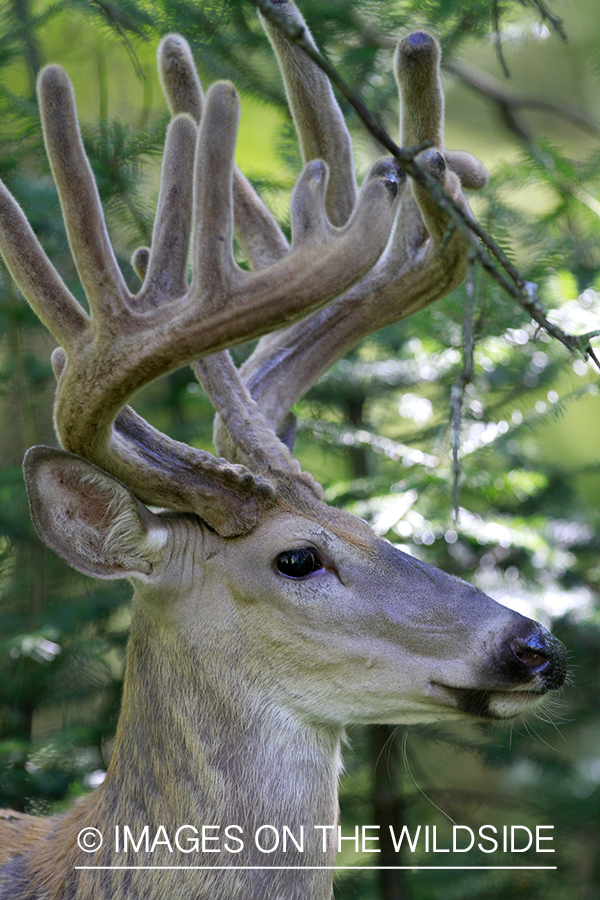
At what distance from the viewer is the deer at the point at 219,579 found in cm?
189

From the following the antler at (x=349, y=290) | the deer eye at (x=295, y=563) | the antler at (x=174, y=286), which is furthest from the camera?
the antler at (x=349, y=290)

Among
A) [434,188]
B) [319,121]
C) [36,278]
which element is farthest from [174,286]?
[434,188]

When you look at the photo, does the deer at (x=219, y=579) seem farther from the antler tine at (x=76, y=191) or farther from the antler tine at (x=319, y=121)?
the antler tine at (x=319, y=121)

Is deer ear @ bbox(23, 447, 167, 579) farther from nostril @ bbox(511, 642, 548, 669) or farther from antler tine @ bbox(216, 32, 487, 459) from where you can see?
nostril @ bbox(511, 642, 548, 669)

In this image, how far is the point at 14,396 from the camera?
3.88 meters

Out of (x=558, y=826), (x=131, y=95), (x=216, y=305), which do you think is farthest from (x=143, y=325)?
(x=131, y=95)

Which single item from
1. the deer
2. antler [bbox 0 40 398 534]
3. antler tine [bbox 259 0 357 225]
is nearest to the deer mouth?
the deer

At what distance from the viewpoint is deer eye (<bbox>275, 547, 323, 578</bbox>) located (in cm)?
207

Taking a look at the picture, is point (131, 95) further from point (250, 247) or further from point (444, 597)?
point (444, 597)

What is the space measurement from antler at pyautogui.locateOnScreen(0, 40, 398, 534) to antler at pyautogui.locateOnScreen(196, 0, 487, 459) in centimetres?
29

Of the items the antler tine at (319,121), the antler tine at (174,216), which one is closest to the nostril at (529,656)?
the antler tine at (174,216)

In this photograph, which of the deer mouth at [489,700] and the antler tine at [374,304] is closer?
the deer mouth at [489,700]

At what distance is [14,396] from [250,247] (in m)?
1.57

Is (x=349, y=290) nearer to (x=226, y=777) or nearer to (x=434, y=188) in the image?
(x=434, y=188)
